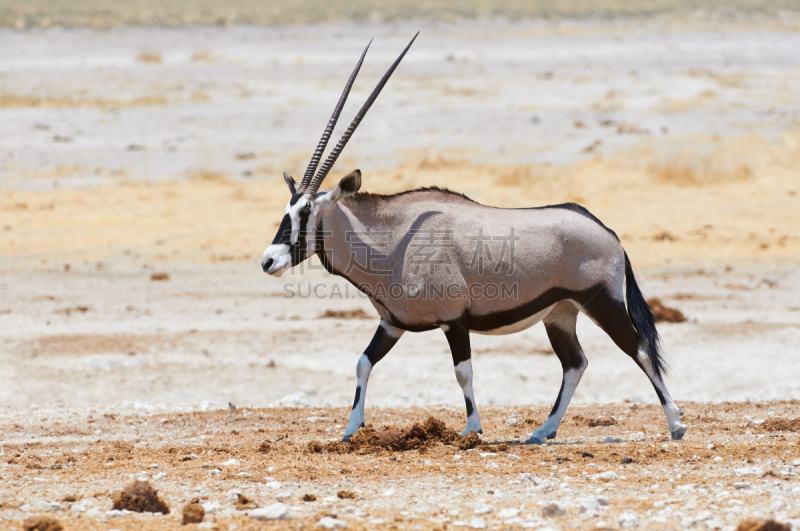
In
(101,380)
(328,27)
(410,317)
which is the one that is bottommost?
(101,380)

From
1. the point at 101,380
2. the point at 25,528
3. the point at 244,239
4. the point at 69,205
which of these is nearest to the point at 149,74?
the point at 69,205

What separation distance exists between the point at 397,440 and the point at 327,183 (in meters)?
16.3

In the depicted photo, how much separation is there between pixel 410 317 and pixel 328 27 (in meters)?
57.7

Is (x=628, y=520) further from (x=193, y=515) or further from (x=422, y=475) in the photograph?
(x=193, y=515)

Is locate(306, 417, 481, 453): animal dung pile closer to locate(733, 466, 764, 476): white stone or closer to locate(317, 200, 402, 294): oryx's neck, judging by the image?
locate(317, 200, 402, 294): oryx's neck

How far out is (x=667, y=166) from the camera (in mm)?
25906

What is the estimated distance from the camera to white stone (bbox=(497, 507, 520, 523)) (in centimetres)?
590

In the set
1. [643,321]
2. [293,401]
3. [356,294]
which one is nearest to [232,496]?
[643,321]

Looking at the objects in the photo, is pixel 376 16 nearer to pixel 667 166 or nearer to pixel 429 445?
pixel 667 166

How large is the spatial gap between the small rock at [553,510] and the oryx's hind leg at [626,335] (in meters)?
2.85

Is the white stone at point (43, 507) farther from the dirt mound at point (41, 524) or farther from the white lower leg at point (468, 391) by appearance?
the white lower leg at point (468, 391)

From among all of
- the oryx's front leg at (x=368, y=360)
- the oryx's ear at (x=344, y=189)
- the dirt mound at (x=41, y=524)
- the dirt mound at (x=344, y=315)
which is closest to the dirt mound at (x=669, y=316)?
the dirt mound at (x=344, y=315)

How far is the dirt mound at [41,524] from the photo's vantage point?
563 centimetres

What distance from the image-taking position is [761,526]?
531 cm
